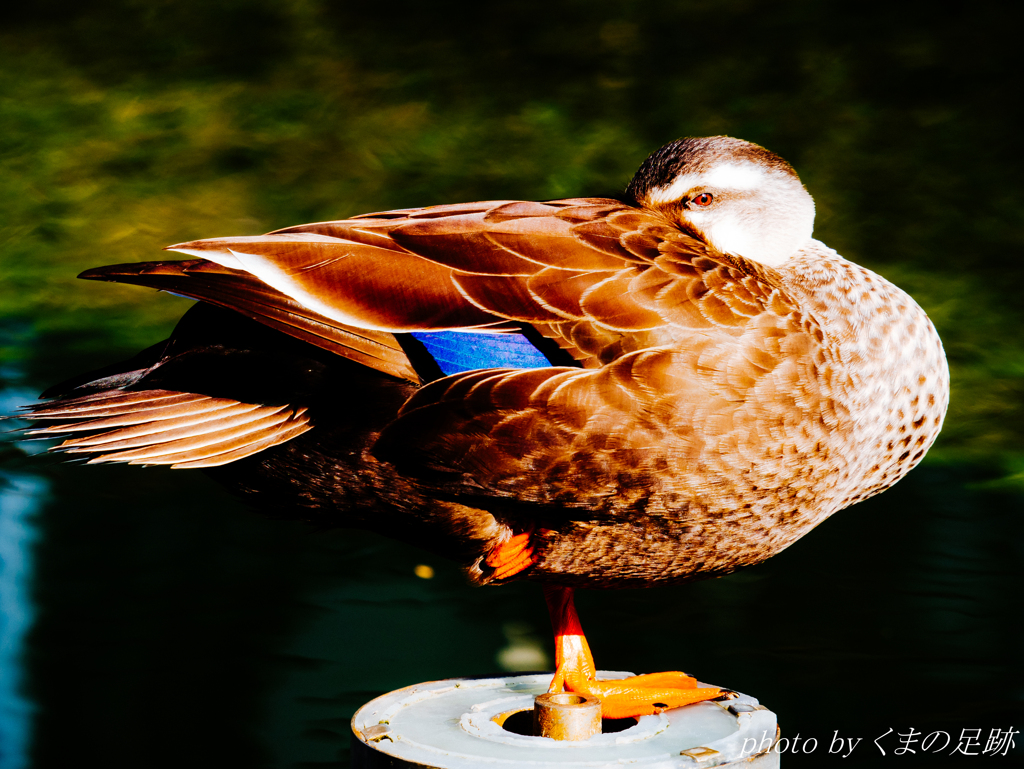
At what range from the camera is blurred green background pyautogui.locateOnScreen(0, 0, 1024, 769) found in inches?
125

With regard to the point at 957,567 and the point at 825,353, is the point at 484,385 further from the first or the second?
the point at 957,567

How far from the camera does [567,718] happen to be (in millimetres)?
1844

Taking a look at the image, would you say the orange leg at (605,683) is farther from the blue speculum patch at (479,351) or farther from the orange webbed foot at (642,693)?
the blue speculum patch at (479,351)

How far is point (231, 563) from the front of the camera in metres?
3.72

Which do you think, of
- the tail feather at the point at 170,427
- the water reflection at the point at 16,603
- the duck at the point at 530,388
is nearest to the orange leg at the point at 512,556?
the duck at the point at 530,388

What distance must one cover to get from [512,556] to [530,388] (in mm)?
314

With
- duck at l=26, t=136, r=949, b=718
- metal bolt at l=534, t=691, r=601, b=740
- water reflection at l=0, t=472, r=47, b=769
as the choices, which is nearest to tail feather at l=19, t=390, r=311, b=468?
duck at l=26, t=136, r=949, b=718

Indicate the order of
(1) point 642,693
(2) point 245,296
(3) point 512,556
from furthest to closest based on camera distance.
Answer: (1) point 642,693
(3) point 512,556
(2) point 245,296

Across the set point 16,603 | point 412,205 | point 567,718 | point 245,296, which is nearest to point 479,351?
point 245,296

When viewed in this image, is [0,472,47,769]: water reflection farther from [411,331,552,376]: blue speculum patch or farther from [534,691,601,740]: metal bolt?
[411,331,552,376]: blue speculum patch

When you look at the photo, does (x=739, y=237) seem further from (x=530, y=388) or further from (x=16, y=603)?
(x=16, y=603)

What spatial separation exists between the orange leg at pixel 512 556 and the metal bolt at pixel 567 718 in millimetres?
208

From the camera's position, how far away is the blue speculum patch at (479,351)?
1.63 metres

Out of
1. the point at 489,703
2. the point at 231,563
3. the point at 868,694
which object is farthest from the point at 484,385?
the point at 231,563
